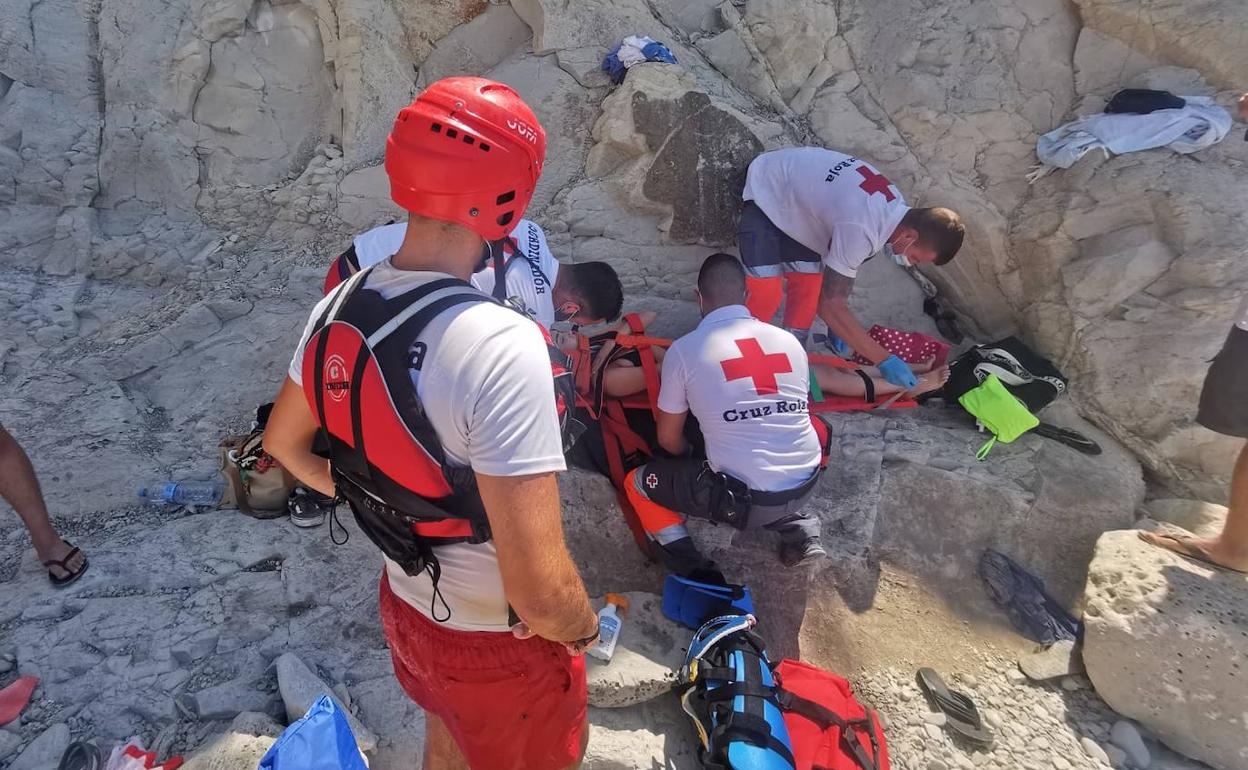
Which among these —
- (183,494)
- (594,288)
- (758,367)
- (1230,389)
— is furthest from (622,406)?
(1230,389)

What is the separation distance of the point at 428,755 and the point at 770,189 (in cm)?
305

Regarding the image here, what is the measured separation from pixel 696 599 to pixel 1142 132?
11.5 feet

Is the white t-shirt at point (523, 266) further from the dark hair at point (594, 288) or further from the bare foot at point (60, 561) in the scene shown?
the bare foot at point (60, 561)

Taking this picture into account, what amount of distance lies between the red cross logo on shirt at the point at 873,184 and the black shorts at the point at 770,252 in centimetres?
42

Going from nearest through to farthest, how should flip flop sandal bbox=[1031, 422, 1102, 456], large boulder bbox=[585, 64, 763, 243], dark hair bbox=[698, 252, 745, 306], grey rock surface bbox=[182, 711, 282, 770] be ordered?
grey rock surface bbox=[182, 711, 282, 770]
dark hair bbox=[698, 252, 745, 306]
flip flop sandal bbox=[1031, 422, 1102, 456]
large boulder bbox=[585, 64, 763, 243]

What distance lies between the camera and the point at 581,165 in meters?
4.01

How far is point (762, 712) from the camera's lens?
82.0 inches

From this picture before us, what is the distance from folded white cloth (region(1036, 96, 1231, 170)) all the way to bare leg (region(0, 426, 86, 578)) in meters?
5.18

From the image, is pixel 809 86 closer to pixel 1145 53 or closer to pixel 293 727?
pixel 1145 53

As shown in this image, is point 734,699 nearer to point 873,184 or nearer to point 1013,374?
point 1013,374

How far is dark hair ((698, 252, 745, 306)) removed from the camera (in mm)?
3125

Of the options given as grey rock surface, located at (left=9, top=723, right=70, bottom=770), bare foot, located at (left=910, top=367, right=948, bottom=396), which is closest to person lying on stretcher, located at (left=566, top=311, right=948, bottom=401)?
bare foot, located at (left=910, top=367, right=948, bottom=396)

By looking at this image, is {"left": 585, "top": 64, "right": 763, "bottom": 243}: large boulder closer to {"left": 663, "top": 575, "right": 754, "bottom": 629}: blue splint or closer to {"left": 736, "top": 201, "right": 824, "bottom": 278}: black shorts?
{"left": 736, "top": 201, "right": 824, "bottom": 278}: black shorts

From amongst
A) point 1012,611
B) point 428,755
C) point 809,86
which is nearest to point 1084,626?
point 1012,611
